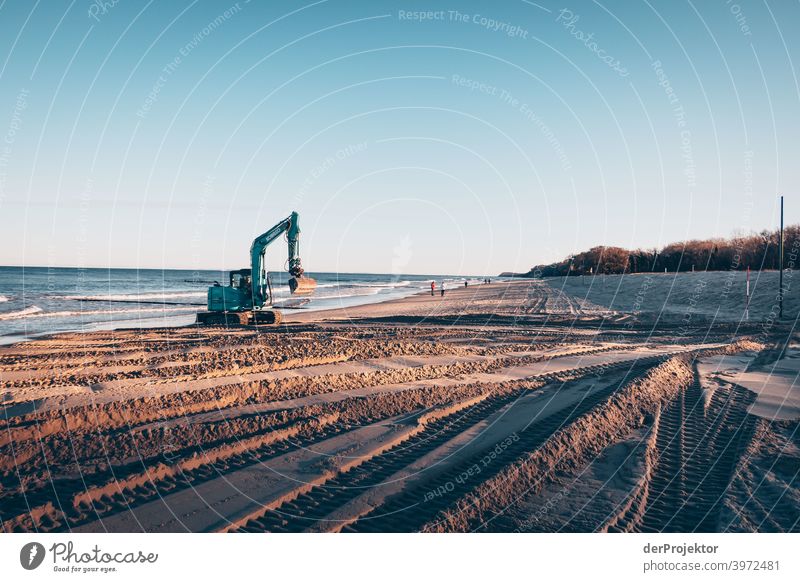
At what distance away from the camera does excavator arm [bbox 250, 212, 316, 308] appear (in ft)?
64.1

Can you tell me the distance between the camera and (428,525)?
16.0ft

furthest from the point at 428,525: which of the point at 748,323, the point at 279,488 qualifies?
the point at 748,323

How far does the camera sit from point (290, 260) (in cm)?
2041

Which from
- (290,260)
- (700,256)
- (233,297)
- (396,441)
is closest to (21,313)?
(233,297)

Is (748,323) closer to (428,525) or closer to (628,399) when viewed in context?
(628,399)
